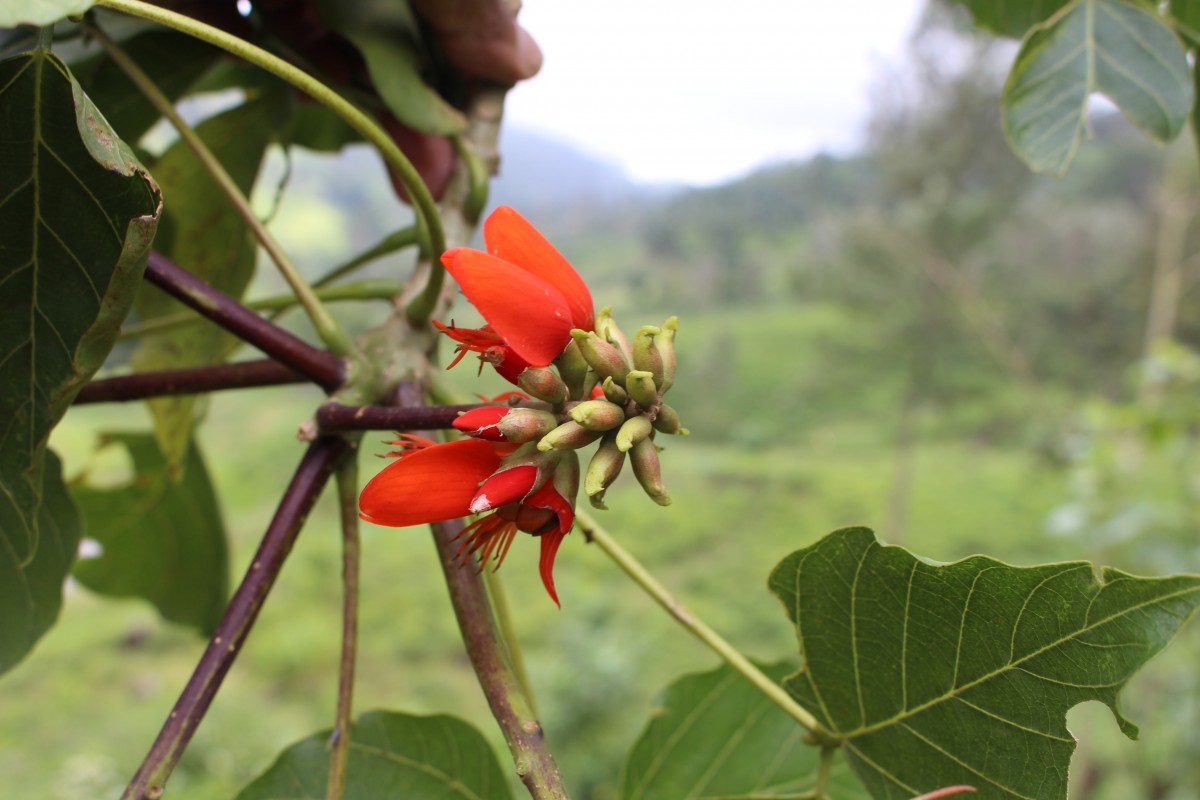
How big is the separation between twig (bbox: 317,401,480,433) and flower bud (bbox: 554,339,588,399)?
0.03 meters

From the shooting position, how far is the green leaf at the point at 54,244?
0.30 meters

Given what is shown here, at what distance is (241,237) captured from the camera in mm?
610

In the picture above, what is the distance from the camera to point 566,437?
280mm

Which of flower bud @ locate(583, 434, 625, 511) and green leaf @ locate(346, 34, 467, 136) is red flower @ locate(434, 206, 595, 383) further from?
green leaf @ locate(346, 34, 467, 136)

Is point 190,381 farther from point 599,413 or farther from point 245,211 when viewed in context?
point 599,413

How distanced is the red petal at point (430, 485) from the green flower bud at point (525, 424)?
2cm

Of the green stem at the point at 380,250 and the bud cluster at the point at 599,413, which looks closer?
the bud cluster at the point at 599,413

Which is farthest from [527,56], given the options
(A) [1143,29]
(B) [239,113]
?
(A) [1143,29]

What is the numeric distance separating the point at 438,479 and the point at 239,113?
0.41 meters

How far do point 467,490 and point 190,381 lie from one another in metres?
0.18

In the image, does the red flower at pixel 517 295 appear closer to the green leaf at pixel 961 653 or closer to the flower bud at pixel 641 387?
the flower bud at pixel 641 387

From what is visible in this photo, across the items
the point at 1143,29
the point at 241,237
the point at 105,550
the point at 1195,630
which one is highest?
the point at 1195,630

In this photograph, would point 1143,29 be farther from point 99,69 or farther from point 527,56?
point 99,69

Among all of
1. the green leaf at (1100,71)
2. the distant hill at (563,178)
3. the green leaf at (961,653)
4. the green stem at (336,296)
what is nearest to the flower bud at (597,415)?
the green leaf at (961,653)
